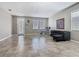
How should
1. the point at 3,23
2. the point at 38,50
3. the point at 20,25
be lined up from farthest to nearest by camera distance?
1. the point at 20,25
2. the point at 3,23
3. the point at 38,50

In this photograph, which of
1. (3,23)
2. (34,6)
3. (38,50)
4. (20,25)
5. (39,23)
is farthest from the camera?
(39,23)

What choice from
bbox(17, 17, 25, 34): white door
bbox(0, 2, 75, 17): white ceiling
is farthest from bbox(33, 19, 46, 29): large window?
bbox(0, 2, 75, 17): white ceiling

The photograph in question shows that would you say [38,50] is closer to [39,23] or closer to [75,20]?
[75,20]

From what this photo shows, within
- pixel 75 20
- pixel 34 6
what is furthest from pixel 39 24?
pixel 75 20

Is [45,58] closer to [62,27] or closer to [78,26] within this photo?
[78,26]

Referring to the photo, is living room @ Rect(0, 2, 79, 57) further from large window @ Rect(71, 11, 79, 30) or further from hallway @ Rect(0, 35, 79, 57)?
hallway @ Rect(0, 35, 79, 57)

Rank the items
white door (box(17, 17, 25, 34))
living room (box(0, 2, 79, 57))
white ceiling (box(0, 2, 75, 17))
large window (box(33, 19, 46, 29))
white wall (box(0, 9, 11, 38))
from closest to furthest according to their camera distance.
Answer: white ceiling (box(0, 2, 75, 17)) < living room (box(0, 2, 79, 57)) < white wall (box(0, 9, 11, 38)) < white door (box(17, 17, 25, 34)) < large window (box(33, 19, 46, 29))

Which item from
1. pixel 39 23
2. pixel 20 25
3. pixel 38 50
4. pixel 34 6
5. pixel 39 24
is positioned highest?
pixel 34 6

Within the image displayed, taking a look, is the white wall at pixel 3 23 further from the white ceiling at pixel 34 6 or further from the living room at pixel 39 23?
the white ceiling at pixel 34 6

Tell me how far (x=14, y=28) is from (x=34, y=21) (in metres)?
2.82

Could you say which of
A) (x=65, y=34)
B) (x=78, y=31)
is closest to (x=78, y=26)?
A: (x=78, y=31)

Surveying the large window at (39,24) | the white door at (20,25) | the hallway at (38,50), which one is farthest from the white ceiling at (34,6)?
the large window at (39,24)

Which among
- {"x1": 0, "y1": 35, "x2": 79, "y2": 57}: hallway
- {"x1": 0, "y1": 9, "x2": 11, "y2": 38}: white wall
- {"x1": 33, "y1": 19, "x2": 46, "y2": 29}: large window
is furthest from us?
{"x1": 33, "y1": 19, "x2": 46, "y2": 29}: large window

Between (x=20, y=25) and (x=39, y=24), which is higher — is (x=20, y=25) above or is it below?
below
